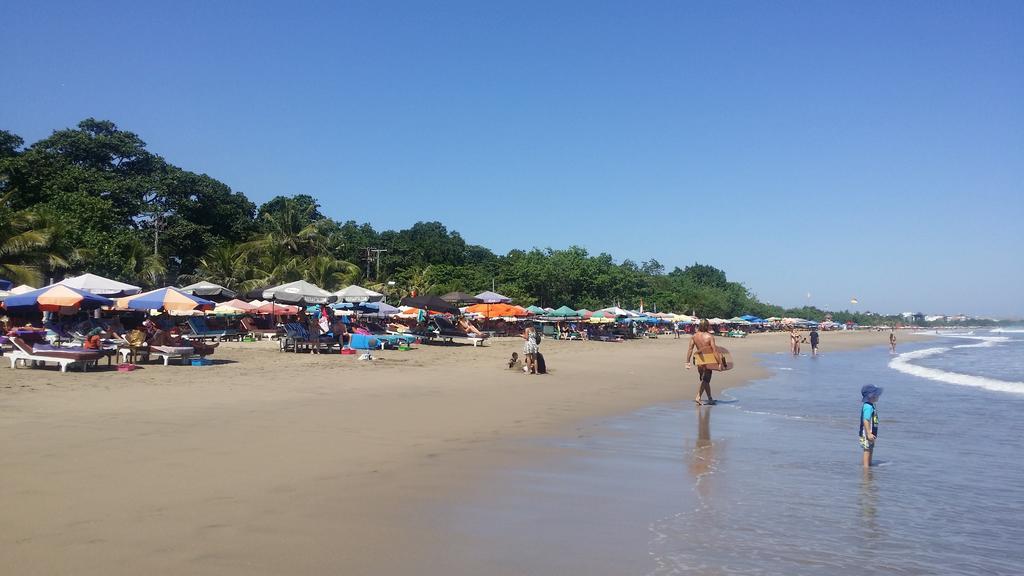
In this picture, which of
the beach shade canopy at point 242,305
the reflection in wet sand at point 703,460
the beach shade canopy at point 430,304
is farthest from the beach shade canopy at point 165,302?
the reflection in wet sand at point 703,460

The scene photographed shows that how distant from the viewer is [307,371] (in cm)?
1520

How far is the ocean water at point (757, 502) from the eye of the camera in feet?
15.4

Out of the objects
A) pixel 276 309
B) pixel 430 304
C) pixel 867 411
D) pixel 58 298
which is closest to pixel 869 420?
pixel 867 411

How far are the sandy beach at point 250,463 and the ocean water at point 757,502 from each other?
0.62 meters

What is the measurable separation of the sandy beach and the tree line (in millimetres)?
17067

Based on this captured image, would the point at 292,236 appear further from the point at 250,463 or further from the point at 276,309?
the point at 250,463

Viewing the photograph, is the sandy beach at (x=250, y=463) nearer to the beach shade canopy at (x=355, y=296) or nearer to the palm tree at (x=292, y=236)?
the beach shade canopy at (x=355, y=296)

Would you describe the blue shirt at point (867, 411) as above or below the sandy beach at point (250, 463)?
above

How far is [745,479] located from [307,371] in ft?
34.7

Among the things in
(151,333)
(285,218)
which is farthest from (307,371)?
(285,218)

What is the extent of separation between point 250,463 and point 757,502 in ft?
15.2

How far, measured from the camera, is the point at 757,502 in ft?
20.3

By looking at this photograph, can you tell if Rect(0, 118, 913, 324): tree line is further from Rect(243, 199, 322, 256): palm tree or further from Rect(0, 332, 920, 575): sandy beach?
Rect(0, 332, 920, 575): sandy beach

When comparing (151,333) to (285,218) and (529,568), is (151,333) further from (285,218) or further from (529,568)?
(285,218)
